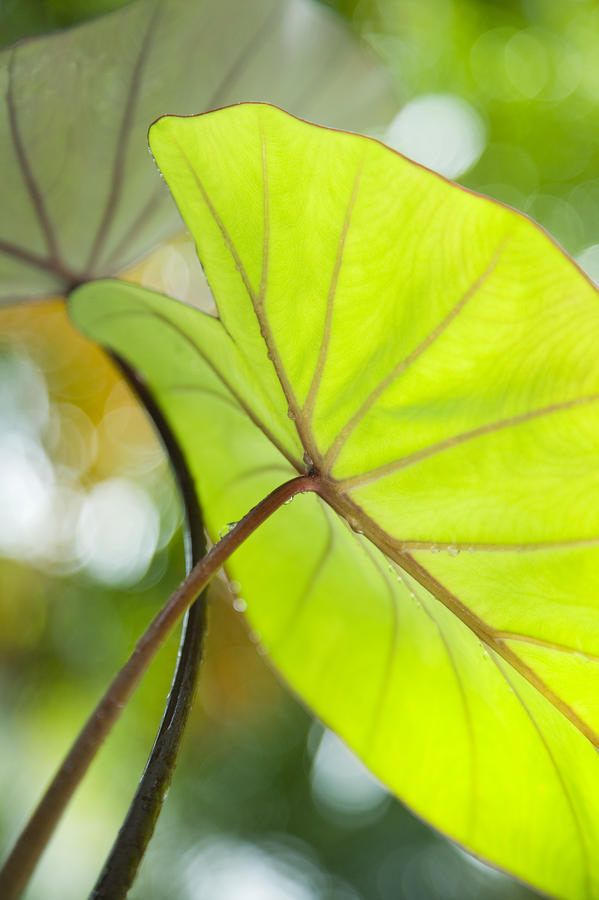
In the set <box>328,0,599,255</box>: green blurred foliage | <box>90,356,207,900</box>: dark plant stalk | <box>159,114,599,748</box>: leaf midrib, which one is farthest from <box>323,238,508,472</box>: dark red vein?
<box>328,0,599,255</box>: green blurred foliage

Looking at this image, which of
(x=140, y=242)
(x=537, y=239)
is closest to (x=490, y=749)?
(x=537, y=239)

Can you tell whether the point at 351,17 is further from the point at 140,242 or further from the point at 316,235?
the point at 316,235

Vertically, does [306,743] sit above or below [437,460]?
above

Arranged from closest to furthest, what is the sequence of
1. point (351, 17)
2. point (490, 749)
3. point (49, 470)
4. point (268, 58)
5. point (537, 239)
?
point (537, 239), point (490, 749), point (268, 58), point (351, 17), point (49, 470)

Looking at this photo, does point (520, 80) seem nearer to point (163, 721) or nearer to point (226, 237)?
point (226, 237)

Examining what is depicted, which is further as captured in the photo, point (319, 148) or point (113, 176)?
point (113, 176)
